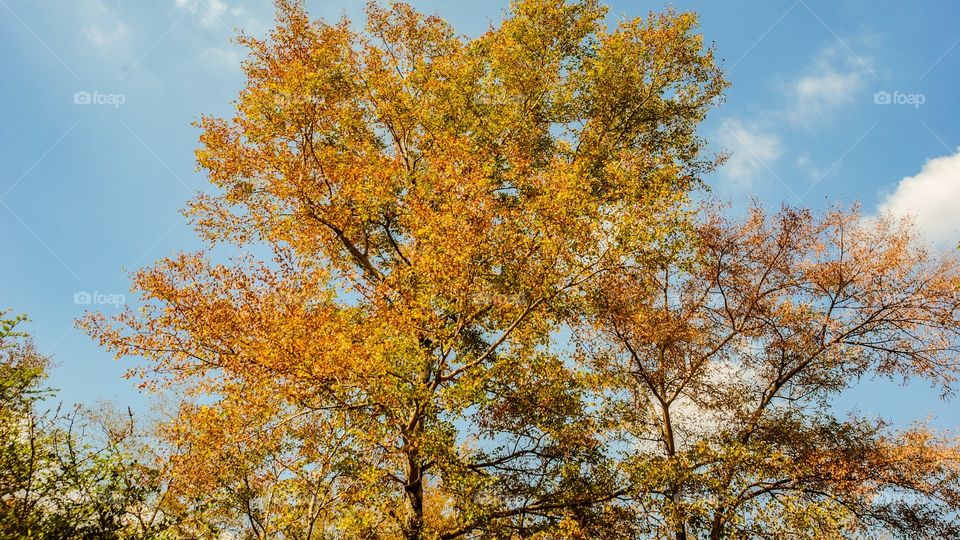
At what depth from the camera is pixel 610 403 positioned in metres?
13.1

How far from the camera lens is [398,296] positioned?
13.7 metres

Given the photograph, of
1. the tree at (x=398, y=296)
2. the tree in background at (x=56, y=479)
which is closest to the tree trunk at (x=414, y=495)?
the tree at (x=398, y=296)

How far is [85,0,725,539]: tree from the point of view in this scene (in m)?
11.2

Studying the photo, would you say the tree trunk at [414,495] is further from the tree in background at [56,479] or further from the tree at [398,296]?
the tree in background at [56,479]

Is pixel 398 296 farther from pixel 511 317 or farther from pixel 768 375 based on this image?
pixel 768 375

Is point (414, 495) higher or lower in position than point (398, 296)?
lower

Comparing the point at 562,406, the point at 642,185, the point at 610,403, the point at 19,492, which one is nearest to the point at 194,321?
the point at 19,492

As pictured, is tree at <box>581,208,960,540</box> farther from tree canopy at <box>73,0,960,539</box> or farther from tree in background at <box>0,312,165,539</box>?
tree in background at <box>0,312,165,539</box>

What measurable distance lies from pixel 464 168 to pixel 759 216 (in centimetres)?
1089

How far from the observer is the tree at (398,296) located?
11.2 m

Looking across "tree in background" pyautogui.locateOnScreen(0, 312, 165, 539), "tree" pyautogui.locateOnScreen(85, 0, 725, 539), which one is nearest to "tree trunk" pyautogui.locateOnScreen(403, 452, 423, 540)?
"tree" pyautogui.locateOnScreen(85, 0, 725, 539)

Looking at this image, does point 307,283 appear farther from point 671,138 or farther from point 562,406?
point 671,138

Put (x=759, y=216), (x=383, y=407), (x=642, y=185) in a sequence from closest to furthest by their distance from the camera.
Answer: (x=383, y=407) → (x=642, y=185) → (x=759, y=216)

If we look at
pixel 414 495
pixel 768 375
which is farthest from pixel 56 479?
pixel 768 375
